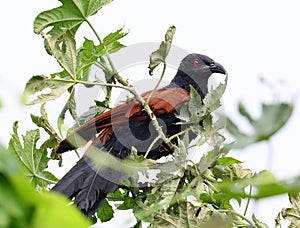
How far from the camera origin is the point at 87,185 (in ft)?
7.00

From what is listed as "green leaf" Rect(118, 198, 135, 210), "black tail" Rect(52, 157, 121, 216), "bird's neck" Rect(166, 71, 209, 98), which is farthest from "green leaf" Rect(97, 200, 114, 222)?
"bird's neck" Rect(166, 71, 209, 98)

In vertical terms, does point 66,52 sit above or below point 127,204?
above

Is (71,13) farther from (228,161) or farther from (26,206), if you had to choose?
(26,206)

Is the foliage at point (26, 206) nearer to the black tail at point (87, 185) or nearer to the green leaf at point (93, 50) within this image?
the green leaf at point (93, 50)

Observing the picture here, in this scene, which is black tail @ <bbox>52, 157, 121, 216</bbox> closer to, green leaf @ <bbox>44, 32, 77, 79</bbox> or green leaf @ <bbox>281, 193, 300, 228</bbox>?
green leaf @ <bbox>44, 32, 77, 79</bbox>

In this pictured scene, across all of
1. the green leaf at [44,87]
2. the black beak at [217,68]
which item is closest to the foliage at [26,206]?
the green leaf at [44,87]

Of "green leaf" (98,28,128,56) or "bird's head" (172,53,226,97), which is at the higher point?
"green leaf" (98,28,128,56)

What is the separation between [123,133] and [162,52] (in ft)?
3.38

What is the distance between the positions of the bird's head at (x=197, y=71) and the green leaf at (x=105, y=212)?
1.36 metres

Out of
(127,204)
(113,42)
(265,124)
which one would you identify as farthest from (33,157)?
(265,124)

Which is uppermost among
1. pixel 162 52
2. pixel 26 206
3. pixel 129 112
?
pixel 26 206

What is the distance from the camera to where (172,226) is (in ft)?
5.06

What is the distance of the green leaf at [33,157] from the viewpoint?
6.49 feet

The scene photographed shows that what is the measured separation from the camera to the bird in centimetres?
202
